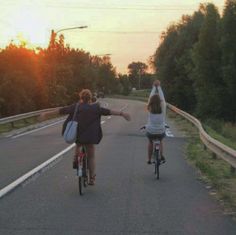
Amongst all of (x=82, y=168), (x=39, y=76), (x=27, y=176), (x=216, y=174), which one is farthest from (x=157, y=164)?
(x=39, y=76)

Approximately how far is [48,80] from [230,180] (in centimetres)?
3551

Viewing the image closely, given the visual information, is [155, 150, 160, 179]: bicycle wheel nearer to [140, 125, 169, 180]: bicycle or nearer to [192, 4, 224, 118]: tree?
[140, 125, 169, 180]: bicycle

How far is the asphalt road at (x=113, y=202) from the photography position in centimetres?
782

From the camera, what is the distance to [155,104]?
42.4 feet

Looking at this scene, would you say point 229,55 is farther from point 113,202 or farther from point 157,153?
point 113,202

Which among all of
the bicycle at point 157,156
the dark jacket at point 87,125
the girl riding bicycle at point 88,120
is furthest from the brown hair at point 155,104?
the dark jacket at point 87,125

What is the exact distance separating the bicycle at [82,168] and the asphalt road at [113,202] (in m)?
0.19

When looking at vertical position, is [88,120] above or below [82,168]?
above

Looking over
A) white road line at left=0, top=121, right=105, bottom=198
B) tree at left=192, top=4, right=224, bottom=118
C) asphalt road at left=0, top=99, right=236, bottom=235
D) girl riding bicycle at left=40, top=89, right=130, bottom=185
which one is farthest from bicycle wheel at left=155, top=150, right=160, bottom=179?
tree at left=192, top=4, right=224, bottom=118

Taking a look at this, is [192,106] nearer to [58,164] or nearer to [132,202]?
[58,164]

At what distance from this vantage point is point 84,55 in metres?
67.9

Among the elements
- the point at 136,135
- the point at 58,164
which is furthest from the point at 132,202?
the point at 136,135

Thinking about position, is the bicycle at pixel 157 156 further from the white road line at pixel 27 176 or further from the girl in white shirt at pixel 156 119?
the white road line at pixel 27 176

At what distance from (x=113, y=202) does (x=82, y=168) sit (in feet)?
3.72
